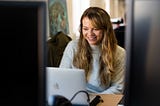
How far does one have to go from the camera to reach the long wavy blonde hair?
7.28 ft

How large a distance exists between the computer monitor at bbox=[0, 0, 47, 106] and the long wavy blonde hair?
1.21 m

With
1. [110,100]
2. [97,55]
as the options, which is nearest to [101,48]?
[97,55]

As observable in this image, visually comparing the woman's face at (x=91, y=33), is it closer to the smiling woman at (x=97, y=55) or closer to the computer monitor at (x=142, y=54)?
the smiling woman at (x=97, y=55)

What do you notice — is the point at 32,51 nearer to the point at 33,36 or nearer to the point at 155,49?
the point at 33,36

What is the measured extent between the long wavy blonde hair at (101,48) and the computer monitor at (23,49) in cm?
121

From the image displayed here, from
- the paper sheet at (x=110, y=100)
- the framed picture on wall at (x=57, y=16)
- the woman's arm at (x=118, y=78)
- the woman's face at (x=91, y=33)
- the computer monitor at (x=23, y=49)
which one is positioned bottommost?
the paper sheet at (x=110, y=100)

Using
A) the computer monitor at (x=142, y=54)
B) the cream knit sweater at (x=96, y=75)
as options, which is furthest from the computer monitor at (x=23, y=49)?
the cream knit sweater at (x=96, y=75)

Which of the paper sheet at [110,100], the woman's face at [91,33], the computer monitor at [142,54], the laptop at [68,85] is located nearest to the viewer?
the computer monitor at [142,54]

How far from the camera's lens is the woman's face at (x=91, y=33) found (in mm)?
2291

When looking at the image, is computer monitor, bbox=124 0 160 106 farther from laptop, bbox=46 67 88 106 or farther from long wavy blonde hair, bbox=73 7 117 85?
long wavy blonde hair, bbox=73 7 117 85

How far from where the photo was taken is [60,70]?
5.33ft

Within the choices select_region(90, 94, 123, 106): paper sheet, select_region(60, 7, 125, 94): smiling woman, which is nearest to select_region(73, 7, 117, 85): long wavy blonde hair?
select_region(60, 7, 125, 94): smiling woman

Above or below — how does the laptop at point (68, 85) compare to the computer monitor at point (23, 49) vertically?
below

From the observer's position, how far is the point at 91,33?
228cm
